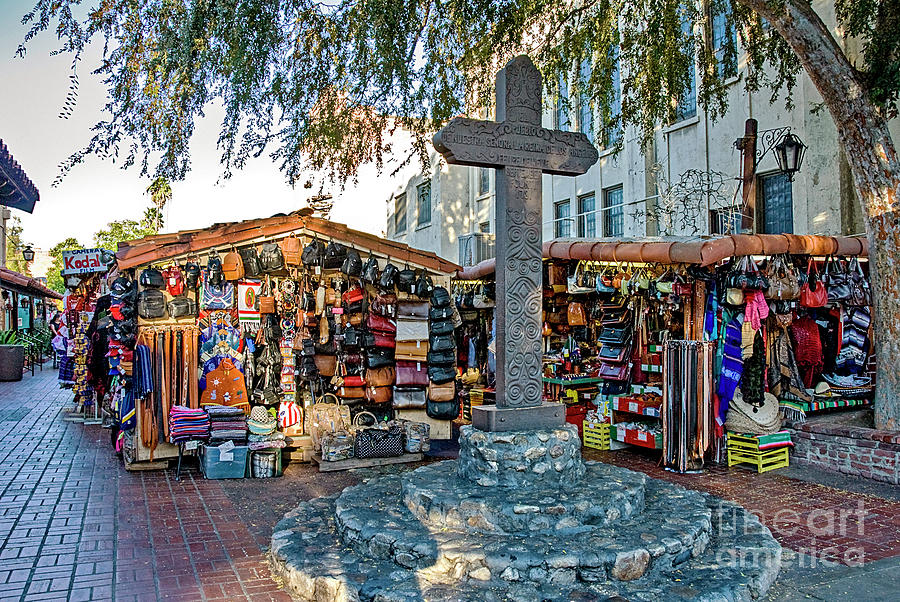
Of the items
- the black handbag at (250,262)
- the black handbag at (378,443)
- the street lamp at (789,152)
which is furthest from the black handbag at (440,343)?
the street lamp at (789,152)

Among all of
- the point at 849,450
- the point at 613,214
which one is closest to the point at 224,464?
the point at 849,450

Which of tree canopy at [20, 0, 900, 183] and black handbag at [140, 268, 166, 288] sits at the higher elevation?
tree canopy at [20, 0, 900, 183]

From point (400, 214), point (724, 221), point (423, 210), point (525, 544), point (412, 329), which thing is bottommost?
point (525, 544)

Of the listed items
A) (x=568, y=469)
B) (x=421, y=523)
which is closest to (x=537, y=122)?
(x=568, y=469)

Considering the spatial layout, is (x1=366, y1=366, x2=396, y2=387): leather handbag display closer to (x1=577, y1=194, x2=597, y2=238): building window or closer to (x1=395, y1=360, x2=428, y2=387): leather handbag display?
(x1=395, y1=360, x2=428, y2=387): leather handbag display

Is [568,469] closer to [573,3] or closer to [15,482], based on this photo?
[15,482]

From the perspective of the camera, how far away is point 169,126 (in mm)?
7348

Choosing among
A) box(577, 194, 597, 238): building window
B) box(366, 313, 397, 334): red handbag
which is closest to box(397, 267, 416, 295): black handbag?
box(366, 313, 397, 334): red handbag

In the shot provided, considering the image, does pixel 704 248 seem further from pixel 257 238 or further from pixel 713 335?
pixel 257 238

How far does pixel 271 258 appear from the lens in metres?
9.02

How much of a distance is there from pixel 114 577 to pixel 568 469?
11.9ft

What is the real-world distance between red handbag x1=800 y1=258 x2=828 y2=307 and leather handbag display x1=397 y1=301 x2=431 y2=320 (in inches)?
202

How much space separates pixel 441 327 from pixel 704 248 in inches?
152

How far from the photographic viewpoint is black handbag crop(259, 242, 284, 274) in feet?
29.6
